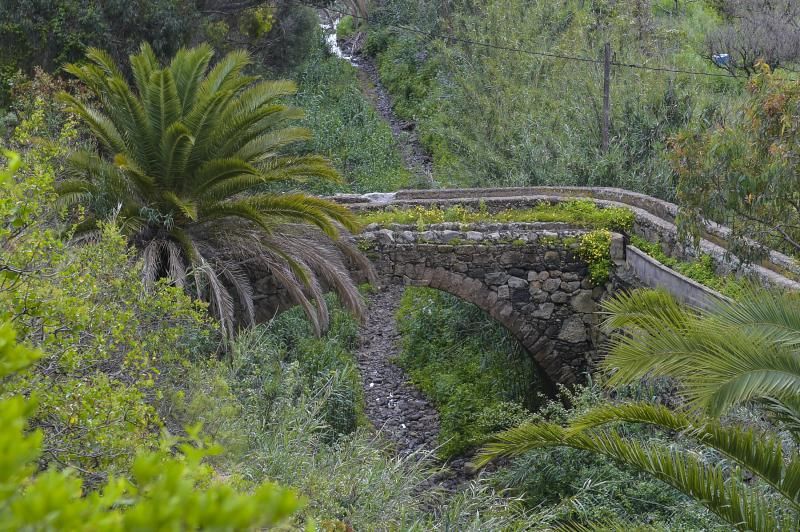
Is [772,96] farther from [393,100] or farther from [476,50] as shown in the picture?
[393,100]

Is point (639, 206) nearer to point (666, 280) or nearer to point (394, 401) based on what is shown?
point (666, 280)

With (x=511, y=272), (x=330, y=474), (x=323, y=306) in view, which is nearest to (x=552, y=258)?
(x=511, y=272)

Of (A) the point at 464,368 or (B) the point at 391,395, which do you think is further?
(A) the point at 464,368

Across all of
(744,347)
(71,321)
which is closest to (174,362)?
(71,321)

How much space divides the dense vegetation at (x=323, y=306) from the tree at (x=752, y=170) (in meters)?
0.03

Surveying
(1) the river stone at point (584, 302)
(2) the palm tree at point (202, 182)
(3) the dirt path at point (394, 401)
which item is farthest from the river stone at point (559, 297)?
(2) the palm tree at point (202, 182)

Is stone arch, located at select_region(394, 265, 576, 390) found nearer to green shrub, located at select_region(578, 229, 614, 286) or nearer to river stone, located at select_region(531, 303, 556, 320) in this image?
river stone, located at select_region(531, 303, 556, 320)

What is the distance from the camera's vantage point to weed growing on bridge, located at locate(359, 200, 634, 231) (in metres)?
11.3

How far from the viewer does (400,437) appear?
41.7 ft

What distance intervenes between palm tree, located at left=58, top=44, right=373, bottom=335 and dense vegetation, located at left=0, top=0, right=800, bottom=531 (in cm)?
3

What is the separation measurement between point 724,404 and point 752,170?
3297 mm

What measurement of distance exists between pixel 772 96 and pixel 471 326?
28.7 feet

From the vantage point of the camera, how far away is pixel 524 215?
11.7 m

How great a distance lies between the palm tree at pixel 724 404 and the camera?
4.65 m
